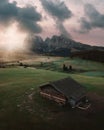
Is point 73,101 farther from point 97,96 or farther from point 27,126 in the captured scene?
point 27,126

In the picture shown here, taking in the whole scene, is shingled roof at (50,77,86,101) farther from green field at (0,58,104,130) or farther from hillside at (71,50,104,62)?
hillside at (71,50,104,62)

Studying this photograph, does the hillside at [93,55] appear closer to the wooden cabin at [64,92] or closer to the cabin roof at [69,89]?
the cabin roof at [69,89]

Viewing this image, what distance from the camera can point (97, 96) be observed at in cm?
5741

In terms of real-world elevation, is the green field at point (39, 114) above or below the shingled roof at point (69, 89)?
below

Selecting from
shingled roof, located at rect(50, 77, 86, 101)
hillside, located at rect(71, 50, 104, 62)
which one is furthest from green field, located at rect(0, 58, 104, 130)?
hillside, located at rect(71, 50, 104, 62)

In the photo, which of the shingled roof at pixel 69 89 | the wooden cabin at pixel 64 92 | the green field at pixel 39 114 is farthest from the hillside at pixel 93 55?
the wooden cabin at pixel 64 92

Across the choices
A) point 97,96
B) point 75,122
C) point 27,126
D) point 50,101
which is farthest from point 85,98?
point 27,126

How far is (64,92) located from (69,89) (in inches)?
107

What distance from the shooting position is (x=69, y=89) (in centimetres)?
5425

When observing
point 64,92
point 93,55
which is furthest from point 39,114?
point 93,55

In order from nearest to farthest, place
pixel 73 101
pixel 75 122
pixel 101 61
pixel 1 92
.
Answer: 1. pixel 75 122
2. pixel 73 101
3. pixel 1 92
4. pixel 101 61

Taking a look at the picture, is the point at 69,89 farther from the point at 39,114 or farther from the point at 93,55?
the point at 93,55

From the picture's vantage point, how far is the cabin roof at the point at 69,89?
52.0 metres

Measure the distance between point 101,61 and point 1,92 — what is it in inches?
4387
